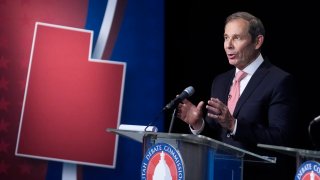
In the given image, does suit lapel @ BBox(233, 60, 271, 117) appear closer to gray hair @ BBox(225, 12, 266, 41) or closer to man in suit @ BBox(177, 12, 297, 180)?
man in suit @ BBox(177, 12, 297, 180)

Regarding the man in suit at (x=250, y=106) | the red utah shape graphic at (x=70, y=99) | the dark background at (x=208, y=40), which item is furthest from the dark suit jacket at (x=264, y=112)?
the red utah shape graphic at (x=70, y=99)

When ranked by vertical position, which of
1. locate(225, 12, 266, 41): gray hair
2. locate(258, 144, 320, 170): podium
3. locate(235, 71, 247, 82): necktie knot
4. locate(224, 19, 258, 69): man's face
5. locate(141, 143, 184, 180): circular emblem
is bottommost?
locate(141, 143, 184, 180): circular emblem

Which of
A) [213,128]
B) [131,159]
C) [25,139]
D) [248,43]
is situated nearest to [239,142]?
[213,128]

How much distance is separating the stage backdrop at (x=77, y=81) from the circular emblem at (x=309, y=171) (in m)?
2.13

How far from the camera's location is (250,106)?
309cm

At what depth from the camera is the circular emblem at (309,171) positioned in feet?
7.83

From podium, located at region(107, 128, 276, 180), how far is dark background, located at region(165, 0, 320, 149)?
191 centimetres

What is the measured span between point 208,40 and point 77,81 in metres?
1.00

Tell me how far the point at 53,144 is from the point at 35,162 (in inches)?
6.7

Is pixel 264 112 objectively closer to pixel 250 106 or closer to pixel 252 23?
pixel 250 106

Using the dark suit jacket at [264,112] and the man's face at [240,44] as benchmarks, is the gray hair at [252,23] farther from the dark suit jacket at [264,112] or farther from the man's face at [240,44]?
the dark suit jacket at [264,112]

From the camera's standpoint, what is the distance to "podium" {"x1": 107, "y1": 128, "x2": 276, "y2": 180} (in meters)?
2.51

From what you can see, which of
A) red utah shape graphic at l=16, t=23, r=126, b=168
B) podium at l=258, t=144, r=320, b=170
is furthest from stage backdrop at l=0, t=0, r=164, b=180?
podium at l=258, t=144, r=320, b=170

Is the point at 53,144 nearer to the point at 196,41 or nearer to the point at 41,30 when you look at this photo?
the point at 41,30
